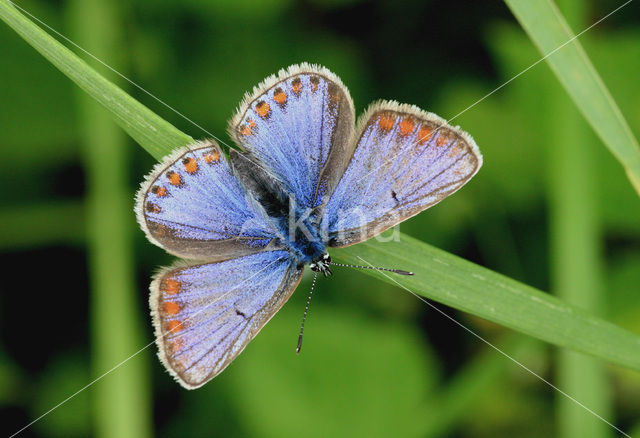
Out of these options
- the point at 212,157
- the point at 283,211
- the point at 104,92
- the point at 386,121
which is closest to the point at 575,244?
the point at 386,121

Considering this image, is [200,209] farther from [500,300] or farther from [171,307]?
[500,300]

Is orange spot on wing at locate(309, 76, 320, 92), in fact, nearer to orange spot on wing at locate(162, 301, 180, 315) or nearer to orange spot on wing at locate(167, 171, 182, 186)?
orange spot on wing at locate(167, 171, 182, 186)

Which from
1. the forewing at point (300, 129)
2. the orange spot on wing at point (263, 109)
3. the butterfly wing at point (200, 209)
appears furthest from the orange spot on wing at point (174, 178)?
the orange spot on wing at point (263, 109)

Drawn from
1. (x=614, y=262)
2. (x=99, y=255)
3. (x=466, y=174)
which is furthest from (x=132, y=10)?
(x=614, y=262)

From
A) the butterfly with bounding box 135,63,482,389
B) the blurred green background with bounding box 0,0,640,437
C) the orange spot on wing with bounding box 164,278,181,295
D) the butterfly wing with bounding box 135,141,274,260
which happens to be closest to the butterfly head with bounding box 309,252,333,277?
the butterfly with bounding box 135,63,482,389

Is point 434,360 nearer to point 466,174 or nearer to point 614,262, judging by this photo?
point 614,262
